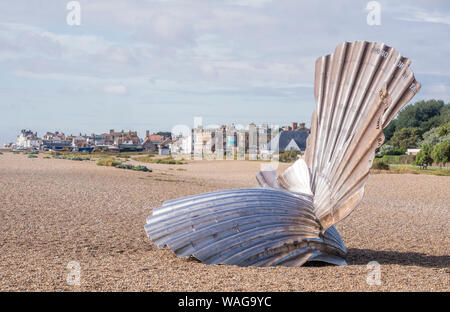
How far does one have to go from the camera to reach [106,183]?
18297 millimetres

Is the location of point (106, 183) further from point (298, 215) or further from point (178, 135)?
point (178, 135)

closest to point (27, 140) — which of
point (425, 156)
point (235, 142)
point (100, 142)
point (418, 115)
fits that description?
point (100, 142)

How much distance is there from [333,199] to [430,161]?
34175mm

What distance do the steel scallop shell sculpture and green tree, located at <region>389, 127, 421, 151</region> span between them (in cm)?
5215

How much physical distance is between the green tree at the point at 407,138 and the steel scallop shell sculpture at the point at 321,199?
52152 mm

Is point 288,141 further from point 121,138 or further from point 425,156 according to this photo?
point 121,138

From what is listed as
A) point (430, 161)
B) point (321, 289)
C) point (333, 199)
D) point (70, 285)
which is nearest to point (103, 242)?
point (70, 285)

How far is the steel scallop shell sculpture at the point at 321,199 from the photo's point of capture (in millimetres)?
6723

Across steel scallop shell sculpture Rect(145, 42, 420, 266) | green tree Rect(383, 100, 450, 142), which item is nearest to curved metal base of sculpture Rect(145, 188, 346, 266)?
steel scallop shell sculpture Rect(145, 42, 420, 266)

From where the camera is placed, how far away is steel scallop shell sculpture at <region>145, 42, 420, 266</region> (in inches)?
265

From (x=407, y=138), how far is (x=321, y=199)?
55437mm
